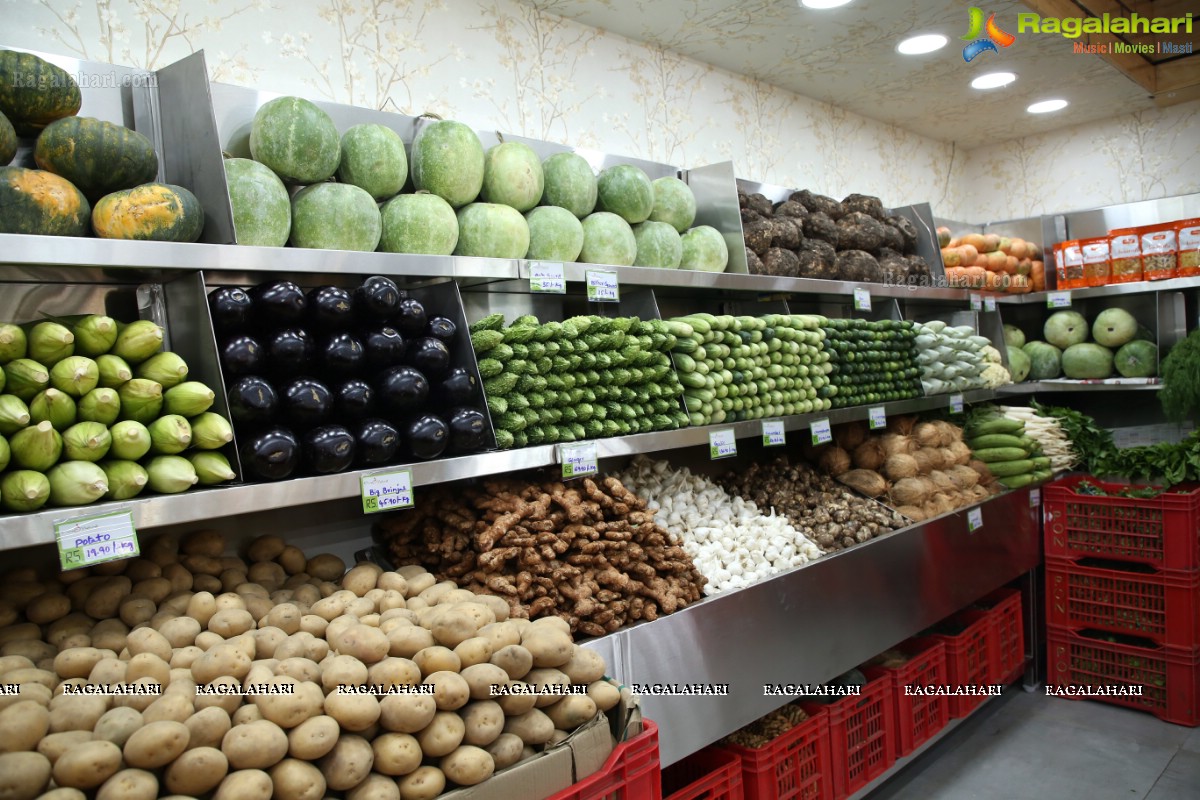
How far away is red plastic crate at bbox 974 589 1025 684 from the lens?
4023mm

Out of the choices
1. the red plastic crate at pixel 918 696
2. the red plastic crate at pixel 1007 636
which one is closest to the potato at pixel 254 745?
the red plastic crate at pixel 918 696

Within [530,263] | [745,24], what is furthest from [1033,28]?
[530,263]

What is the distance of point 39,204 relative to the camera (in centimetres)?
173

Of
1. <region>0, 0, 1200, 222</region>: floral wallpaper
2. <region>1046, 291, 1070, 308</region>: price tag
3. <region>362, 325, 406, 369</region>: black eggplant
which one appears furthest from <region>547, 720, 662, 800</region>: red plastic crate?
<region>1046, 291, 1070, 308</region>: price tag

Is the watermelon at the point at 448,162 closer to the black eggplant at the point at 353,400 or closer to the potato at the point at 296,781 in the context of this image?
the black eggplant at the point at 353,400

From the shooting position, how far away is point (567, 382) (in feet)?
8.27

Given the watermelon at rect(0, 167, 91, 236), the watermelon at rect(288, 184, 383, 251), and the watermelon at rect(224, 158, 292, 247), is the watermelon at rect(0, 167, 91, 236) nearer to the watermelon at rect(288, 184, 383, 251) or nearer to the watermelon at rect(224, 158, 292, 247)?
the watermelon at rect(224, 158, 292, 247)

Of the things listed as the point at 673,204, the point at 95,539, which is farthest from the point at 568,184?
the point at 95,539

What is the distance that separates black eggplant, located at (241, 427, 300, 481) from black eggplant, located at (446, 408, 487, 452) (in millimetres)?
447

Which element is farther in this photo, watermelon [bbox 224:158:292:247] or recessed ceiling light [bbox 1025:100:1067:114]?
recessed ceiling light [bbox 1025:100:1067:114]

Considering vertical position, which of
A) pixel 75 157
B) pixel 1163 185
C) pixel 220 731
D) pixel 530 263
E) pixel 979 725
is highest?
pixel 1163 185

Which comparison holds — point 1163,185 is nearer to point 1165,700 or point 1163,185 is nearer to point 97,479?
point 1165,700

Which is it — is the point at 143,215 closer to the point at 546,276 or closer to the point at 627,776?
the point at 546,276

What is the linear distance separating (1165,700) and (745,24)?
12.5 ft
